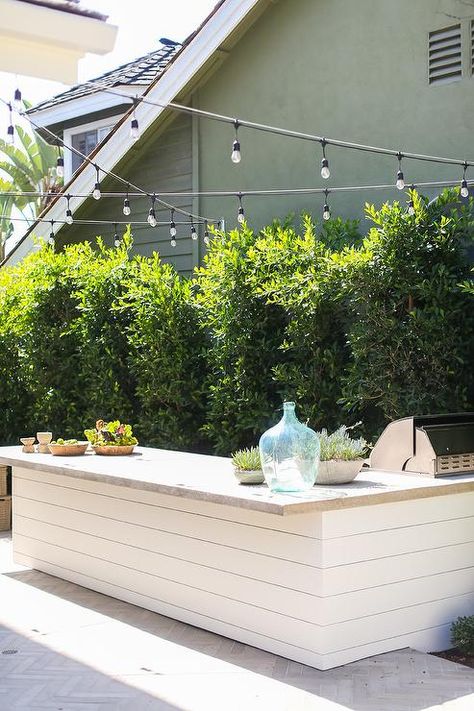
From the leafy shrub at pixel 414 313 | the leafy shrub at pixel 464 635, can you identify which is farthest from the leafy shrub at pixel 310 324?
the leafy shrub at pixel 464 635

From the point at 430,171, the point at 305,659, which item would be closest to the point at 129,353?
the point at 430,171

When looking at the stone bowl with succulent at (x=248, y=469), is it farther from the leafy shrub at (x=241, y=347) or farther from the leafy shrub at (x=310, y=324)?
the leafy shrub at (x=241, y=347)

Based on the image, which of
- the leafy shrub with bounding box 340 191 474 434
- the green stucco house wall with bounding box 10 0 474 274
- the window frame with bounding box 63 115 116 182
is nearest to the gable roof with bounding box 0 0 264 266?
the green stucco house wall with bounding box 10 0 474 274

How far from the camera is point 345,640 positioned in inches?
190

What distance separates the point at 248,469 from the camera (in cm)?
531

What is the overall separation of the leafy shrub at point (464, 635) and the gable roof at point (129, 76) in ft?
25.3

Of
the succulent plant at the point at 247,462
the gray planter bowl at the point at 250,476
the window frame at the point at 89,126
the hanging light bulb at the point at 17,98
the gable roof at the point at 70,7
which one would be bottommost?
the gray planter bowl at the point at 250,476

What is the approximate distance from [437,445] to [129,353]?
406 centimetres

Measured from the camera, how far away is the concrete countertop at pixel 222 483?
471 cm

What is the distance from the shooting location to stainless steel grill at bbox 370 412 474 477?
5414 millimetres

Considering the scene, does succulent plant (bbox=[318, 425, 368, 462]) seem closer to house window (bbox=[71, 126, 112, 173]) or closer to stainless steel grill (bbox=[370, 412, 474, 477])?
stainless steel grill (bbox=[370, 412, 474, 477])

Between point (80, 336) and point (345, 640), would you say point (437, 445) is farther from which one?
point (80, 336)

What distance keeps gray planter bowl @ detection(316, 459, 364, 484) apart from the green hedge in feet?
4.64

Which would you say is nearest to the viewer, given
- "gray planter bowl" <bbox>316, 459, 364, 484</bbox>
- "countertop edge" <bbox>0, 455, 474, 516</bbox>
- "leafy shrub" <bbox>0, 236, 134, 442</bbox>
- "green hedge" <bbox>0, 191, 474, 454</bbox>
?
"countertop edge" <bbox>0, 455, 474, 516</bbox>
